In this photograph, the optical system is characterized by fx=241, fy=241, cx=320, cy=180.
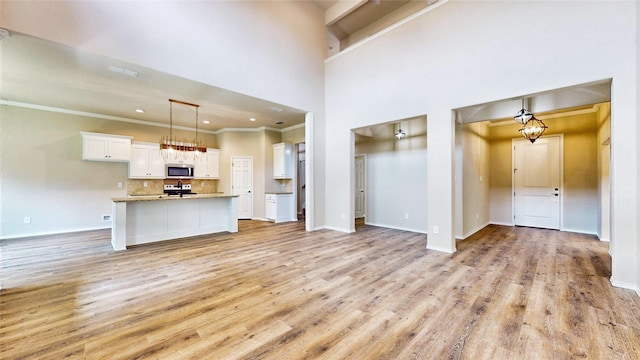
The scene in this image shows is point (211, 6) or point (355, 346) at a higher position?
point (211, 6)

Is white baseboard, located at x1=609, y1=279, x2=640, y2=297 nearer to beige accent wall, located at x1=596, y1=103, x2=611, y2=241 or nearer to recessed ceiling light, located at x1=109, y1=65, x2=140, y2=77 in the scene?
beige accent wall, located at x1=596, y1=103, x2=611, y2=241

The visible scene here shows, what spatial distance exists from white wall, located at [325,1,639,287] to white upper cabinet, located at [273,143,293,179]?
1953 mm

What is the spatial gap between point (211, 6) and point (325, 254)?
4.62 m

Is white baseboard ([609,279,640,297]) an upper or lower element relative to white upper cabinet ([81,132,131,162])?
lower

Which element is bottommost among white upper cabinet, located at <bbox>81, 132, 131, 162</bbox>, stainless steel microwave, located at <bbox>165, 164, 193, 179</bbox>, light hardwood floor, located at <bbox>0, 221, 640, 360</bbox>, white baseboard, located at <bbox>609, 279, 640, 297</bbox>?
light hardwood floor, located at <bbox>0, 221, 640, 360</bbox>

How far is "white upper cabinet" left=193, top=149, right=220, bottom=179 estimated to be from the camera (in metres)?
7.65

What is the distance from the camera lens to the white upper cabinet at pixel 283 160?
295 inches

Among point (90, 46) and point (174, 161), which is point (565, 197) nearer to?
point (90, 46)

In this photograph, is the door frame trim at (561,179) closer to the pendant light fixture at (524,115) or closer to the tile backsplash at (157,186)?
the pendant light fixture at (524,115)

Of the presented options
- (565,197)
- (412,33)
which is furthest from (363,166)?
(565,197)

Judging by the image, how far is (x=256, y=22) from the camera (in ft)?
15.6

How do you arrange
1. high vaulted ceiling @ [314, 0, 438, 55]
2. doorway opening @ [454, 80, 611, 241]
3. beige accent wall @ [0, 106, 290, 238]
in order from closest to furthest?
doorway opening @ [454, 80, 611, 241] → beige accent wall @ [0, 106, 290, 238] → high vaulted ceiling @ [314, 0, 438, 55]

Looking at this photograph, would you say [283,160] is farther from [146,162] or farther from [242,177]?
[146,162]

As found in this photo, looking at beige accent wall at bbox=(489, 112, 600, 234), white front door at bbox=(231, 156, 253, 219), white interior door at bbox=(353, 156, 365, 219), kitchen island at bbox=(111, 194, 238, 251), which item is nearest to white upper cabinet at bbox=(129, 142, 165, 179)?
white front door at bbox=(231, 156, 253, 219)
